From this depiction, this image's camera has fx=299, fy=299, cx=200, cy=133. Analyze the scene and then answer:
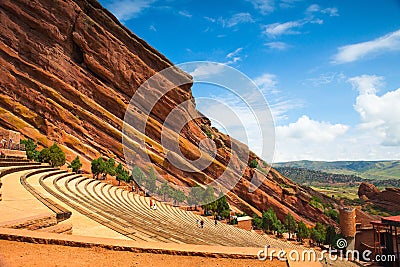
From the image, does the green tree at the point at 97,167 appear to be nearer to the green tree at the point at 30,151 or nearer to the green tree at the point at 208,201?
the green tree at the point at 30,151

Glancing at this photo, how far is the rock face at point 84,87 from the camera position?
118 feet

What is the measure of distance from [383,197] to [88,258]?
83165mm

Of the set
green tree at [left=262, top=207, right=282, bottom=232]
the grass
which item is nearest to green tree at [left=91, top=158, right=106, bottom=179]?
green tree at [left=262, top=207, right=282, bottom=232]

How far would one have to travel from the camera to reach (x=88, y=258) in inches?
196

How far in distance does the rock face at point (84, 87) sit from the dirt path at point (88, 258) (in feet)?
97.0

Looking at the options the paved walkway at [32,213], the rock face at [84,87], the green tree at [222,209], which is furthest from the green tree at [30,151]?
the green tree at [222,209]

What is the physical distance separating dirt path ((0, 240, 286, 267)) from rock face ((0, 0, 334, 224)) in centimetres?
2957

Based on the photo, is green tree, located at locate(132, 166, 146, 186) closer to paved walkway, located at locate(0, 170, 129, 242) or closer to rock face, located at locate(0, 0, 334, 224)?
rock face, located at locate(0, 0, 334, 224)

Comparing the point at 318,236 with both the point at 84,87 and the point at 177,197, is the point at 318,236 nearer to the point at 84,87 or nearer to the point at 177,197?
the point at 177,197

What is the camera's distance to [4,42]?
37375 millimetres

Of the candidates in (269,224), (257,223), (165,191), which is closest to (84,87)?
(165,191)

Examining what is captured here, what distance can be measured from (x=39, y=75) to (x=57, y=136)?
890cm

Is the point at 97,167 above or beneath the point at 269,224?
above

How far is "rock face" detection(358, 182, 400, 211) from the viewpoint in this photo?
68450 mm
